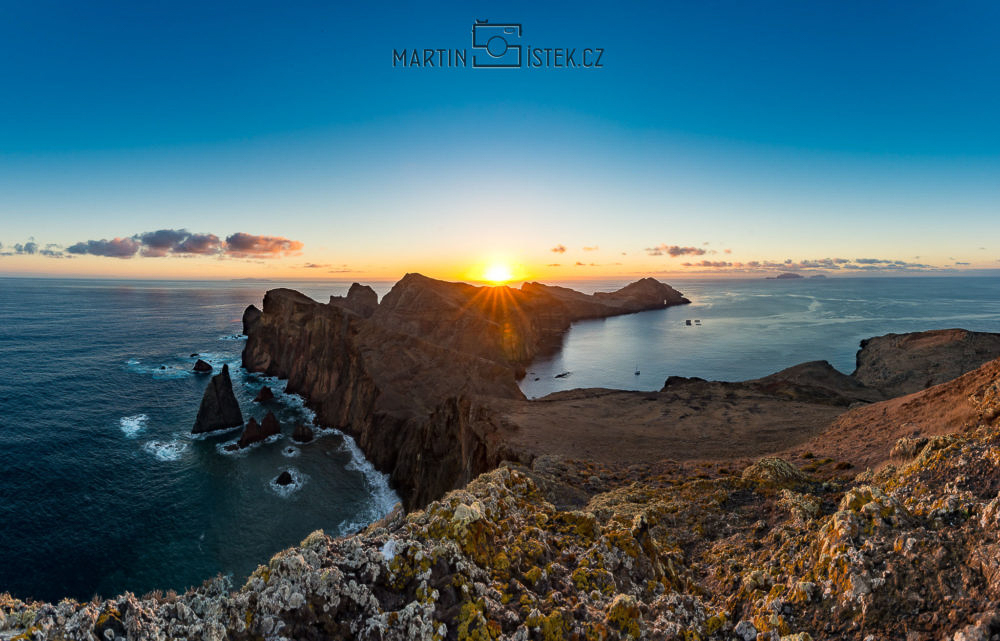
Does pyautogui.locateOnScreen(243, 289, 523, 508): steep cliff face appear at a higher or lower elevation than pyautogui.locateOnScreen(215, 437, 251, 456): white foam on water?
higher

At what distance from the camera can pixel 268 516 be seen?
3869 cm

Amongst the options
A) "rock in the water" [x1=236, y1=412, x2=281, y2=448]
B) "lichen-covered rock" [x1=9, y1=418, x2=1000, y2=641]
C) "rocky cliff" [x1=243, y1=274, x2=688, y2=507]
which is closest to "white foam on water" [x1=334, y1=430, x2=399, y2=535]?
"rocky cliff" [x1=243, y1=274, x2=688, y2=507]

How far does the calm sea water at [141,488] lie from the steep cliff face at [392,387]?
3.94 meters

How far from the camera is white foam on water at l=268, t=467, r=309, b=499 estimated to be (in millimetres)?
42466

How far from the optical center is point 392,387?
192ft

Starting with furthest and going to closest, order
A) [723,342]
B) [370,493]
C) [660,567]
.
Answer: [723,342]
[370,493]
[660,567]

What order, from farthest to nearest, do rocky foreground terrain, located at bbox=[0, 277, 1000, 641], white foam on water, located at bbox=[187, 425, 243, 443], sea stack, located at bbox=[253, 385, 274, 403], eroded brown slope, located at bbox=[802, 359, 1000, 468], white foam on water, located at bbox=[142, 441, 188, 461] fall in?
sea stack, located at bbox=[253, 385, 274, 403] < white foam on water, located at bbox=[187, 425, 243, 443] < white foam on water, located at bbox=[142, 441, 188, 461] < eroded brown slope, located at bbox=[802, 359, 1000, 468] < rocky foreground terrain, located at bbox=[0, 277, 1000, 641]

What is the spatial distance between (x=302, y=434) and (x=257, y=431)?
5.48m

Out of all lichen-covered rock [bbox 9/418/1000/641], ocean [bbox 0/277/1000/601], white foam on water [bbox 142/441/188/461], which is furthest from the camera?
white foam on water [bbox 142/441/188/461]

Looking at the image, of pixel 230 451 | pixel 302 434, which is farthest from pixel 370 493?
pixel 230 451

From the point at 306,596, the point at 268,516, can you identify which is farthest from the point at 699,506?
the point at 268,516

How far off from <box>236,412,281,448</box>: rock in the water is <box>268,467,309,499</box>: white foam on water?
380 inches

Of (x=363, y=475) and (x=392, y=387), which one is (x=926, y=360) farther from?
(x=363, y=475)

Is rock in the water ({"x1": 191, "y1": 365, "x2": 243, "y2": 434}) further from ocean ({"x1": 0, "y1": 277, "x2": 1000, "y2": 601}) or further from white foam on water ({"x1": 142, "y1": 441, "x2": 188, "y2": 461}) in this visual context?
white foam on water ({"x1": 142, "y1": 441, "x2": 188, "y2": 461})
